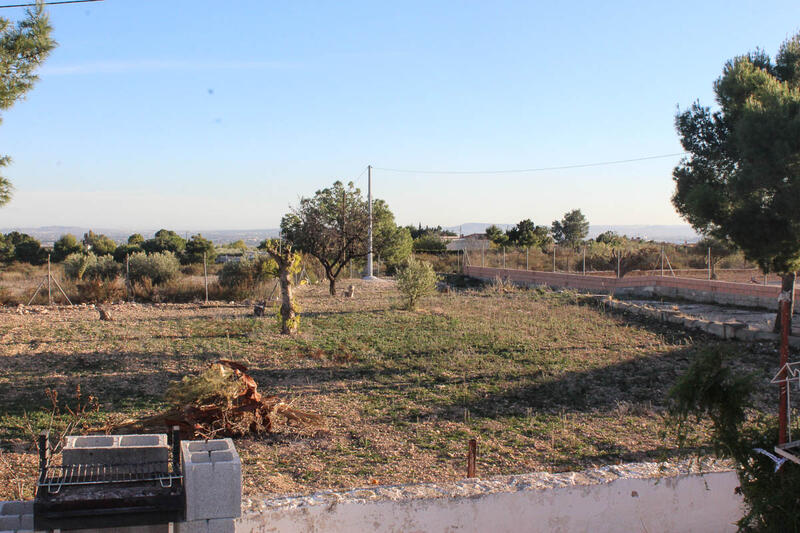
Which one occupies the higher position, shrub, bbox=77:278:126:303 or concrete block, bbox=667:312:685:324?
shrub, bbox=77:278:126:303

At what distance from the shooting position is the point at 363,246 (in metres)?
23.0

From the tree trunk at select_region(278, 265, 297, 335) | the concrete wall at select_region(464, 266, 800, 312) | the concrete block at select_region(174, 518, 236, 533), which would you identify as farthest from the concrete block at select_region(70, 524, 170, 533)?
the concrete wall at select_region(464, 266, 800, 312)

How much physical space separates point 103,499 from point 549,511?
2.62 metres

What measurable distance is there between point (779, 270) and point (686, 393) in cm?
1012

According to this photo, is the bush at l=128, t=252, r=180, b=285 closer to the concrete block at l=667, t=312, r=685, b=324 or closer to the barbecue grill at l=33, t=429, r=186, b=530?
the concrete block at l=667, t=312, r=685, b=324

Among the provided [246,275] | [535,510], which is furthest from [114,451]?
[246,275]

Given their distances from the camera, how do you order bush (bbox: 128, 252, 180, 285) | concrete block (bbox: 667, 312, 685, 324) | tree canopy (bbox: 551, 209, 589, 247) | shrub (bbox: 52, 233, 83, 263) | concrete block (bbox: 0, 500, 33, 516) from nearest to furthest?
1. concrete block (bbox: 0, 500, 33, 516)
2. concrete block (bbox: 667, 312, 685, 324)
3. bush (bbox: 128, 252, 180, 285)
4. shrub (bbox: 52, 233, 83, 263)
5. tree canopy (bbox: 551, 209, 589, 247)

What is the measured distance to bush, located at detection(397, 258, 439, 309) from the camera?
17109 millimetres

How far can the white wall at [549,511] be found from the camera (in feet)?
12.0

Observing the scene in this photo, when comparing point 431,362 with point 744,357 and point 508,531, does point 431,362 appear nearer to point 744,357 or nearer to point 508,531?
point 744,357

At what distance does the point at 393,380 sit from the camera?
30.5 feet

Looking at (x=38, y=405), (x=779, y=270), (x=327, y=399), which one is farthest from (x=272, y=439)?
(x=779, y=270)

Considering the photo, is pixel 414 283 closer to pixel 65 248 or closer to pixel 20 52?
pixel 20 52

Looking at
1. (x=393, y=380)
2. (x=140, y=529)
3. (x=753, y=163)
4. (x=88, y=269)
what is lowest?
(x=393, y=380)
